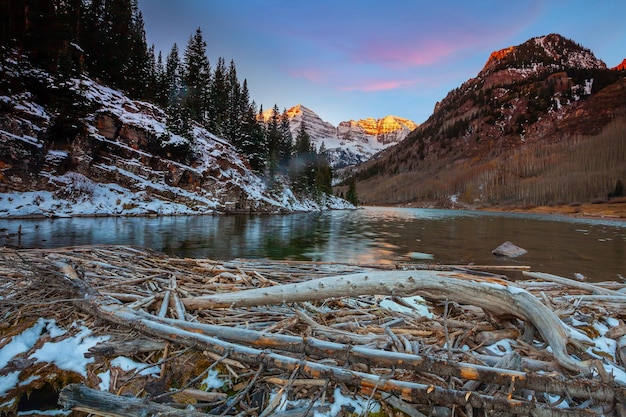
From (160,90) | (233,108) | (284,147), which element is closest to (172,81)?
(160,90)

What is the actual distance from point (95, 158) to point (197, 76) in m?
33.0

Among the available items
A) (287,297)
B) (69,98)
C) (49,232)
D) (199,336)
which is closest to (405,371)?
(287,297)

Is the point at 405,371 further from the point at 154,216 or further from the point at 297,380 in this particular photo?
the point at 154,216

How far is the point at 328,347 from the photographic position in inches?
118

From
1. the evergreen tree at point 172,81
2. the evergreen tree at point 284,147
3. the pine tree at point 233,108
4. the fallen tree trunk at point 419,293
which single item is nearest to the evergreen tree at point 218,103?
the pine tree at point 233,108

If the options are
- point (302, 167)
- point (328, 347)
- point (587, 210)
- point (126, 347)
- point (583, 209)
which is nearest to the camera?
point (328, 347)

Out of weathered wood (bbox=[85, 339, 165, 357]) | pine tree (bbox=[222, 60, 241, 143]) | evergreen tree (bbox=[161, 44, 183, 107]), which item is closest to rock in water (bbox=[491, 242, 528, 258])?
weathered wood (bbox=[85, 339, 165, 357])

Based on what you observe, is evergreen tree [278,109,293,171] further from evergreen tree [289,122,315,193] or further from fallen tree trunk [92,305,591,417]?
fallen tree trunk [92,305,591,417]

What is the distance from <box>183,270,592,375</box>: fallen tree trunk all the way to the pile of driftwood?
0.05 ft

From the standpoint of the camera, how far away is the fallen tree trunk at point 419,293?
340cm

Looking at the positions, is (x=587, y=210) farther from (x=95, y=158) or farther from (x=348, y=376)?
(x=95, y=158)

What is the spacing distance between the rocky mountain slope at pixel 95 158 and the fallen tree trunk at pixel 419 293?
114 ft

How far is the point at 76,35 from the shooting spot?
46.6 metres

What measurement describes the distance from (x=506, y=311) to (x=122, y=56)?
6449cm
